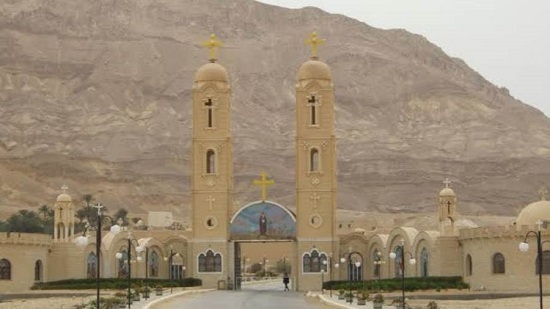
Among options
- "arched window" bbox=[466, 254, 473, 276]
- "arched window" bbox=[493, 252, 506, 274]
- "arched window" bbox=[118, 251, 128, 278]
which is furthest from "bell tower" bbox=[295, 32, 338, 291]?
"arched window" bbox=[493, 252, 506, 274]

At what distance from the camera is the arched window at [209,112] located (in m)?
79.4

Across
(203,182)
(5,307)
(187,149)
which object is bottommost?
(5,307)

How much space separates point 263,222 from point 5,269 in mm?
16564

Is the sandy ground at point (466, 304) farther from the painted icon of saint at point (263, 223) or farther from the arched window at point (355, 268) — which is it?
the painted icon of saint at point (263, 223)

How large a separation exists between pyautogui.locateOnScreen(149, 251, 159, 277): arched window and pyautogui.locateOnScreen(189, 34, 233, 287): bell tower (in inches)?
97.7

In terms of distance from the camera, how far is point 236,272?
259ft

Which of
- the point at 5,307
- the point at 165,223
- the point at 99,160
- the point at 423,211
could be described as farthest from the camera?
the point at 99,160

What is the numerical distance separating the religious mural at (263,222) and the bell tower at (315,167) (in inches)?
36.2

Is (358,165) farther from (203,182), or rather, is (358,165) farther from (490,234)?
(490,234)

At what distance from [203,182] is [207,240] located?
3.86 m

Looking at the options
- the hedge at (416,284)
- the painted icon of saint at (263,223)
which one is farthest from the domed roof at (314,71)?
the hedge at (416,284)

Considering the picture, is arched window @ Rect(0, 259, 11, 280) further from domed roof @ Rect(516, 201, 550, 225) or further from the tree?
the tree

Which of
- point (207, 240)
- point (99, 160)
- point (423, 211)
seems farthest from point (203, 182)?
point (99, 160)

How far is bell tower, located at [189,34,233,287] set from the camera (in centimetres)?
7800
